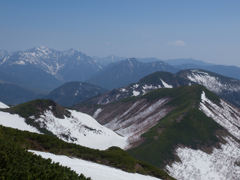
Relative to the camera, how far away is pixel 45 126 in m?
60.9

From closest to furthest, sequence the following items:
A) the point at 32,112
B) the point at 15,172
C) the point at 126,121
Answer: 1. the point at 15,172
2. the point at 32,112
3. the point at 126,121

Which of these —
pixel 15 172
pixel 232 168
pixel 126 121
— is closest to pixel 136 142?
pixel 232 168

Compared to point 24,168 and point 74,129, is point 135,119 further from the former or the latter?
point 24,168

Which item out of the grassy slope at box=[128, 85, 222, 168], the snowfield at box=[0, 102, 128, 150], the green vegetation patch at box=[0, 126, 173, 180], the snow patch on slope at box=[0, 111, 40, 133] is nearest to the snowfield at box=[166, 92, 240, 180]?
the grassy slope at box=[128, 85, 222, 168]

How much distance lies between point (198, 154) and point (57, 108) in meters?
55.0

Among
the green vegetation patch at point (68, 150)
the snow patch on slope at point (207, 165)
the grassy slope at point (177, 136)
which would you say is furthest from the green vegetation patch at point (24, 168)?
the grassy slope at point (177, 136)

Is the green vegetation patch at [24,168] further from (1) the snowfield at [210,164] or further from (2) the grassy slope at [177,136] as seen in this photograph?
(2) the grassy slope at [177,136]

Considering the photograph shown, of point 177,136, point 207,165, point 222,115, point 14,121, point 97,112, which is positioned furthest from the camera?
point 97,112

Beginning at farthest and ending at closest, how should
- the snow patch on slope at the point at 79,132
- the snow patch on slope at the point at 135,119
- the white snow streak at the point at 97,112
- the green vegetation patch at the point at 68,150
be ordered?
the white snow streak at the point at 97,112
the snow patch on slope at the point at 135,119
the snow patch on slope at the point at 79,132
the green vegetation patch at the point at 68,150

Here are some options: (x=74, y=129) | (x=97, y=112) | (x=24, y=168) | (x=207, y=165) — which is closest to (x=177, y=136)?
(x=207, y=165)

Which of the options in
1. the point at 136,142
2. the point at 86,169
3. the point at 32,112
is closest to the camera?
the point at 86,169

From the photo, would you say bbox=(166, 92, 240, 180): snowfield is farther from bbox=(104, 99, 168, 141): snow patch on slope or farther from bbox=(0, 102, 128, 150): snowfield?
bbox=(104, 99, 168, 141): snow patch on slope

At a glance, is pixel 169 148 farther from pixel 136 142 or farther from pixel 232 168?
pixel 232 168

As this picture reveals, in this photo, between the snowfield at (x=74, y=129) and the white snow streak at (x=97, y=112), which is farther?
the white snow streak at (x=97, y=112)
